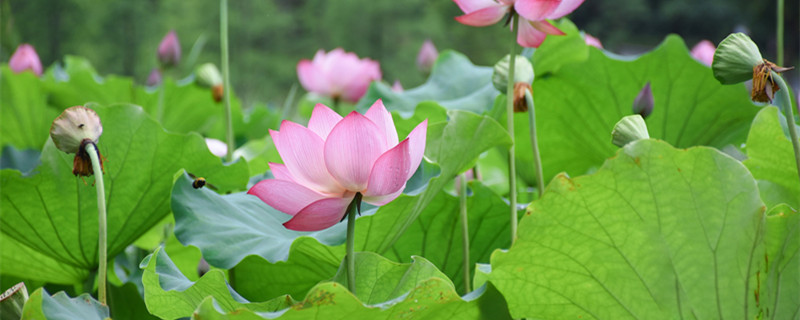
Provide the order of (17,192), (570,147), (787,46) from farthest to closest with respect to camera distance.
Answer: (787,46), (570,147), (17,192)

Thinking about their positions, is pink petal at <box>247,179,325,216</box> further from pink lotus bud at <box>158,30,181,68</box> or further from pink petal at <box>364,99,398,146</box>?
pink lotus bud at <box>158,30,181,68</box>

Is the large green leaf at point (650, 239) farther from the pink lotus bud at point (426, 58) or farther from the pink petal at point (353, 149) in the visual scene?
the pink lotus bud at point (426, 58)

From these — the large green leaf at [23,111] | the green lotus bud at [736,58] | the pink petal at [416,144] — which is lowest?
the large green leaf at [23,111]

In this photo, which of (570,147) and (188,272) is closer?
(188,272)

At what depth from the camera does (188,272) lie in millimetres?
643

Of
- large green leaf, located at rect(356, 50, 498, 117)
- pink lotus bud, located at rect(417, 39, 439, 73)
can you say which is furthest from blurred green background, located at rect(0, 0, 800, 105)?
large green leaf, located at rect(356, 50, 498, 117)

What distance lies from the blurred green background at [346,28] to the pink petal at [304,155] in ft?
30.3

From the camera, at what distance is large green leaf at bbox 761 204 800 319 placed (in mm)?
348

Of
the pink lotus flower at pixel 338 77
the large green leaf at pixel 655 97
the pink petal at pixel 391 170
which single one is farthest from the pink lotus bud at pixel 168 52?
the pink petal at pixel 391 170

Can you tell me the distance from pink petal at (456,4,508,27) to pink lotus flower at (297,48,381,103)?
656mm

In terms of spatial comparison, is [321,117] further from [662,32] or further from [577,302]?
[662,32]

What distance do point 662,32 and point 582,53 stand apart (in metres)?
13.7

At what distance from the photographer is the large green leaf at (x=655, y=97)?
675mm

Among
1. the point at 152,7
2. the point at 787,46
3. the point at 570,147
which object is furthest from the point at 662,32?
the point at 570,147
